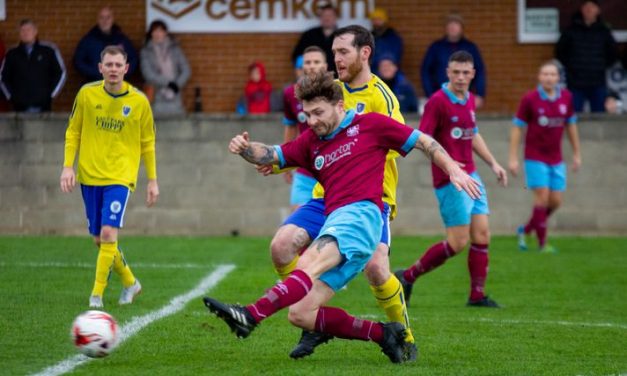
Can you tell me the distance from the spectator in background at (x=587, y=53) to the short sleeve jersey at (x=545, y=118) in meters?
2.62

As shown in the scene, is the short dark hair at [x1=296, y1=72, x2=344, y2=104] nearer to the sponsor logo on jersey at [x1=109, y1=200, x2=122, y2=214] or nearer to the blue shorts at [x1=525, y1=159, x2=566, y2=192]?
the sponsor logo on jersey at [x1=109, y1=200, x2=122, y2=214]

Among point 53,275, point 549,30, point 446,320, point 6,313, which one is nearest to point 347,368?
point 446,320

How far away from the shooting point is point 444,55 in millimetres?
18047

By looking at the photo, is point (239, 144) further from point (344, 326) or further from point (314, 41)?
point (314, 41)

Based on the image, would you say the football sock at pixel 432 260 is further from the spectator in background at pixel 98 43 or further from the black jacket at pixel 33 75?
the black jacket at pixel 33 75

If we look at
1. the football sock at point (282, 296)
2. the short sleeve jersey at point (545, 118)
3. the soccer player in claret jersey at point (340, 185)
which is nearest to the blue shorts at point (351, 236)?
the soccer player in claret jersey at point (340, 185)

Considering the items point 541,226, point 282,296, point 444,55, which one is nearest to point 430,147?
point 282,296

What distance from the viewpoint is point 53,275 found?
12.6 metres

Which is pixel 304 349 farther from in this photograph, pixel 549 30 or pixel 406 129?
pixel 549 30

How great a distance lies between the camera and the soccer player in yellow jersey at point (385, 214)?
7.90m

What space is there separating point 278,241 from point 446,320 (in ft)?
8.05

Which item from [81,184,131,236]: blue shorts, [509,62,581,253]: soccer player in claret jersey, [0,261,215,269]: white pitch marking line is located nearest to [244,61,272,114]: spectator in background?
[509,62,581,253]: soccer player in claret jersey

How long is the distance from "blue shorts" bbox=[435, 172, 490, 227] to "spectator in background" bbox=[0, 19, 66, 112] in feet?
28.2

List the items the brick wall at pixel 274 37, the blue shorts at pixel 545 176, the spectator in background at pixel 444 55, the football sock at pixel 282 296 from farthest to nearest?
the brick wall at pixel 274 37 → the spectator in background at pixel 444 55 → the blue shorts at pixel 545 176 → the football sock at pixel 282 296
